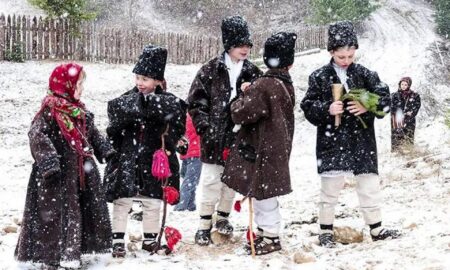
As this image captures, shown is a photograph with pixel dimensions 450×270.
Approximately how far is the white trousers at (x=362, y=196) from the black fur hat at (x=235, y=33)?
1.56m

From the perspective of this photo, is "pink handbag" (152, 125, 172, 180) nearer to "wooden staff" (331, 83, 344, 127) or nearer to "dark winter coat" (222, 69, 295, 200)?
"dark winter coat" (222, 69, 295, 200)

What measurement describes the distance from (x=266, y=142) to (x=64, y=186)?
5.80 ft

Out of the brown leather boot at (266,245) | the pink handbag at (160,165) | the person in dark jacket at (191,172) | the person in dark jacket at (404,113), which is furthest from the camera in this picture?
the person in dark jacket at (404,113)

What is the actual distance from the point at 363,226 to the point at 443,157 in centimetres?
372

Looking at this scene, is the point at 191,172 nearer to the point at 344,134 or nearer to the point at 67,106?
the point at 344,134

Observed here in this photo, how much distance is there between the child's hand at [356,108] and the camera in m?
5.19

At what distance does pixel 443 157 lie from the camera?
908cm

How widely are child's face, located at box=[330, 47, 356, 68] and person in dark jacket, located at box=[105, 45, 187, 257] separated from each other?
1540mm

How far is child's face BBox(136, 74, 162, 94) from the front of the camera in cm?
523

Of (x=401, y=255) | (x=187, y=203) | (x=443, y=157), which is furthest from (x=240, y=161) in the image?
(x=443, y=157)

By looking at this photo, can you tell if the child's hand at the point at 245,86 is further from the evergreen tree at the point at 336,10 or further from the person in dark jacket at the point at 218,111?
the evergreen tree at the point at 336,10

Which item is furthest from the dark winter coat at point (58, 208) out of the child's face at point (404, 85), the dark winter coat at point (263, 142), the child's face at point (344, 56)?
the child's face at point (404, 85)

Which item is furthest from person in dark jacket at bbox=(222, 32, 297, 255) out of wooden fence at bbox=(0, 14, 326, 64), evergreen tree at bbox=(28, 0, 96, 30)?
evergreen tree at bbox=(28, 0, 96, 30)

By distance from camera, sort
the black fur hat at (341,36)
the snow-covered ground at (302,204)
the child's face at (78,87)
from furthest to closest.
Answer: the black fur hat at (341,36) → the child's face at (78,87) → the snow-covered ground at (302,204)
